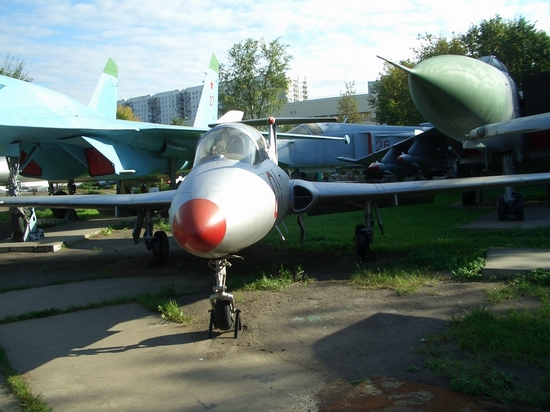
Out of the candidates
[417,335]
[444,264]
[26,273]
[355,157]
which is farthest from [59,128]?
[355,157]

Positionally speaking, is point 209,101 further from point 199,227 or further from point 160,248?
point 199,227

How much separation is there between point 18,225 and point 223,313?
7.88 meters

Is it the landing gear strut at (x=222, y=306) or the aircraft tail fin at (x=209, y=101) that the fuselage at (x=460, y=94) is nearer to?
the landing gear strut at (x=222, y=306)

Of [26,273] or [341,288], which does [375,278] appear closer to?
[341,288]

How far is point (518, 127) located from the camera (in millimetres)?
6715

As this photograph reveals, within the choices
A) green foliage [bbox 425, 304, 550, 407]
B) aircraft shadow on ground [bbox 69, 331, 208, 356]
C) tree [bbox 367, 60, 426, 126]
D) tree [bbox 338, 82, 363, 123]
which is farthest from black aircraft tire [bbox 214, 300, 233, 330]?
tree [bbox 338, 82, 363, 123]

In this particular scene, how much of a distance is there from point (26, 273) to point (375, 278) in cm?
577

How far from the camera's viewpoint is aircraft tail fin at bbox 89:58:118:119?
17.0 meters

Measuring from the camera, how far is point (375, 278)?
612 centimetres

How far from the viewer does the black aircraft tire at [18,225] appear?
10508 millimetres

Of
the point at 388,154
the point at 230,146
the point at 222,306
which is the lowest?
the point at 222,306

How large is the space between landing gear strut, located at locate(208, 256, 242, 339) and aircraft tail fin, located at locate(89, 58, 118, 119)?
1420cm

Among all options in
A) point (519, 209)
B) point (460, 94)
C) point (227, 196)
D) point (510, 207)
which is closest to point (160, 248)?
point (227, 196)

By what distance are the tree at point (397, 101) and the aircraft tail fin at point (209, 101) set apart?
18148mm
